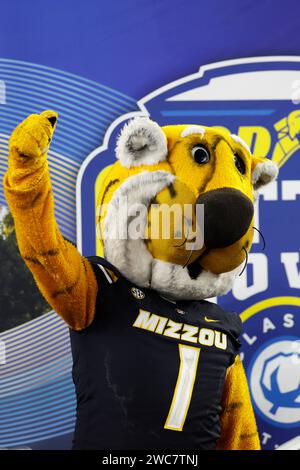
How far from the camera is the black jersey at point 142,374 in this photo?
1082 millimetres

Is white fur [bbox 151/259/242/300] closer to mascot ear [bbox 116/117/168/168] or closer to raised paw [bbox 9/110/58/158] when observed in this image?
mascot ear [bbox 116/117/168/168]

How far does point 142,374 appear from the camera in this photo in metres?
1.09

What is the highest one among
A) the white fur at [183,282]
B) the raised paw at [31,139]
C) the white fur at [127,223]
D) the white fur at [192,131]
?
the white fur at [192,131]

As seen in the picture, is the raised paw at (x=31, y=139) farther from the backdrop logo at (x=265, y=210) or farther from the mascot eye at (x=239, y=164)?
the backdrop logo at (x=265, y=210)

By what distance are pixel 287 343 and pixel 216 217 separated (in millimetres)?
729

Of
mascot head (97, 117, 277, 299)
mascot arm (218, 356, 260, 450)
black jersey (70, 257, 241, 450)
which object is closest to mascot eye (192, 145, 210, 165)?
mascot head (97, 117, 277, 299)

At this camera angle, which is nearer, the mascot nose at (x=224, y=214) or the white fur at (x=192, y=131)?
the mascot nose at (x=224, y=214)

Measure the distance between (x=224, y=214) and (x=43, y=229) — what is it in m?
0.30

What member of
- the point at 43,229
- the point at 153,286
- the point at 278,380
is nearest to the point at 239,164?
the point at 153,286

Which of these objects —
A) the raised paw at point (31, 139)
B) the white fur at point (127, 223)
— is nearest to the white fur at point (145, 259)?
the white fur at point (127, 223)

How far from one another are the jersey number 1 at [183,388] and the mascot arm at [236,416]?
136 millimetres

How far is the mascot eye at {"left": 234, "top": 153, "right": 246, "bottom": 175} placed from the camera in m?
1.16

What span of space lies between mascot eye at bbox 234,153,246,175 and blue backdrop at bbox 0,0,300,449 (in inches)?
18.7

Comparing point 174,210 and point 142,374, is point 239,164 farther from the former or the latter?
point 142,374
